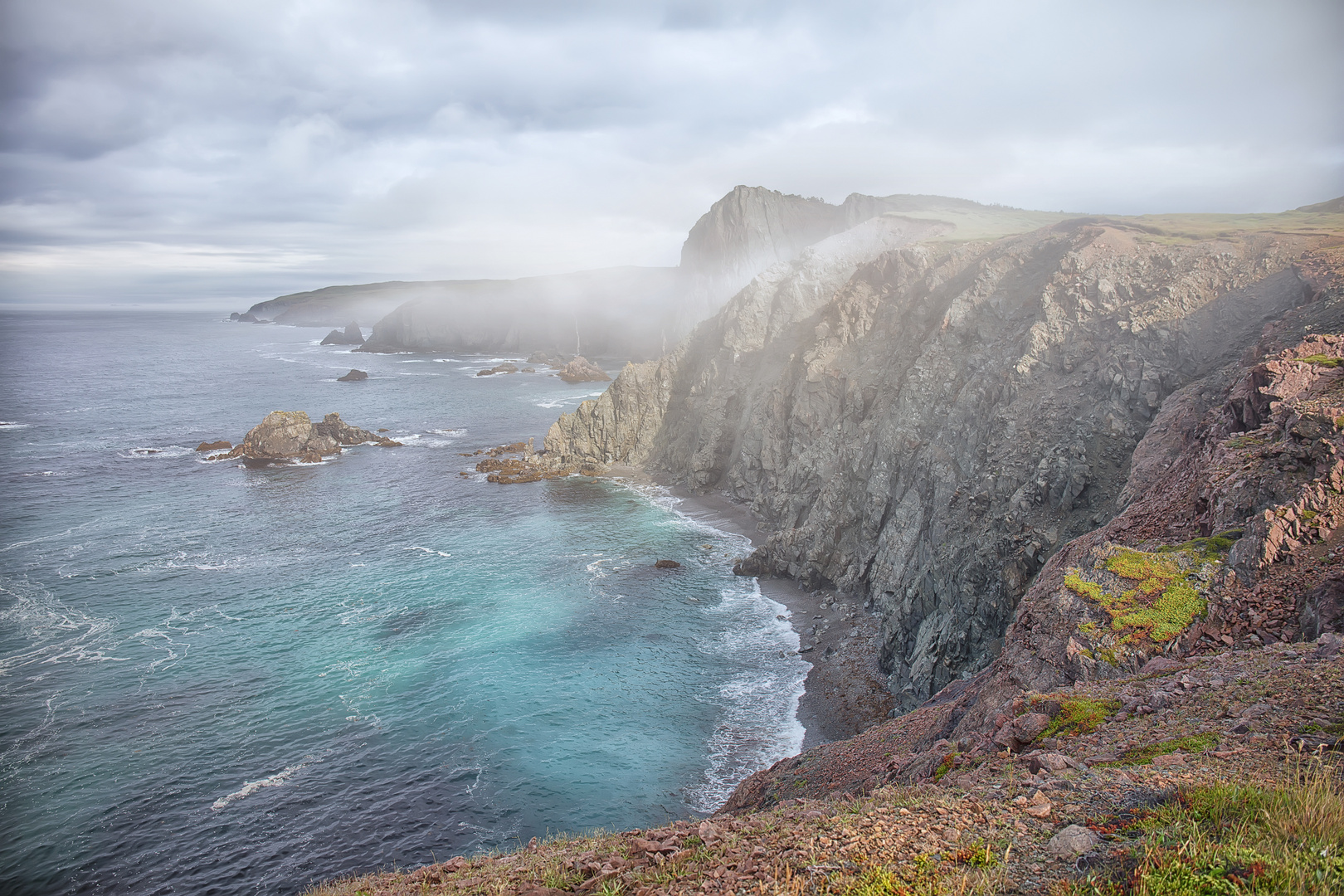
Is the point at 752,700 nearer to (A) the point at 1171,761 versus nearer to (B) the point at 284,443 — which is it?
(A) the point at 1171,761

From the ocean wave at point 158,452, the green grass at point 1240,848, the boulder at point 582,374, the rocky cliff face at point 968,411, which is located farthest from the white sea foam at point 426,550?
the boulder at point 582,374

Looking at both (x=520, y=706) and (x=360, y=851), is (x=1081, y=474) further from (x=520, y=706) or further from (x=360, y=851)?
(x=360, y=851)

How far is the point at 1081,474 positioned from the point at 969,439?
30.8ft

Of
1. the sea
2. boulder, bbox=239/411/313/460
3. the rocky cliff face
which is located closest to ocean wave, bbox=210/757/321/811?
the sea

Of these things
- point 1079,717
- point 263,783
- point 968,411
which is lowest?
point 263,783

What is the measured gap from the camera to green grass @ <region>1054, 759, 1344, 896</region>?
6414 millimetres

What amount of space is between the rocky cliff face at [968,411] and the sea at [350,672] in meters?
7.44

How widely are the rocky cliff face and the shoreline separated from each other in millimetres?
1333

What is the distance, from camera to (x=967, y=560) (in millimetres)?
33312

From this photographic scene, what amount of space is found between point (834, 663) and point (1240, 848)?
31.6 metres

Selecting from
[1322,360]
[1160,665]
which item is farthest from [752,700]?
[1322,360]

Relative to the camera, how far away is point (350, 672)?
36406 millimetres

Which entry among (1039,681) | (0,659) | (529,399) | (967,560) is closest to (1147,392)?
A: (967,560)

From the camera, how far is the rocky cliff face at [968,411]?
32.1 metres
